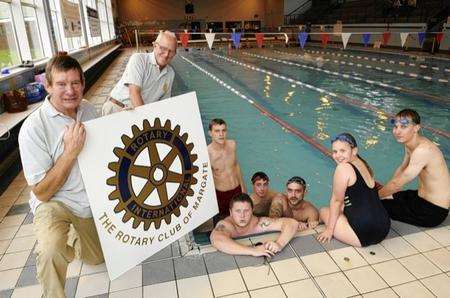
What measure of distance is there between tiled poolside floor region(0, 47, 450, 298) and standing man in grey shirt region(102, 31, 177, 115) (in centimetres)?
140

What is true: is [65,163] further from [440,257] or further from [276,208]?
[440,257]

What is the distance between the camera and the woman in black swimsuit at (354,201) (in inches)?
100

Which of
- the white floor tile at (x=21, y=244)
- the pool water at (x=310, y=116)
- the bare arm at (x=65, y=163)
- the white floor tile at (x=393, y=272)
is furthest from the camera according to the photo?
the pool water at (x=310, y=116)

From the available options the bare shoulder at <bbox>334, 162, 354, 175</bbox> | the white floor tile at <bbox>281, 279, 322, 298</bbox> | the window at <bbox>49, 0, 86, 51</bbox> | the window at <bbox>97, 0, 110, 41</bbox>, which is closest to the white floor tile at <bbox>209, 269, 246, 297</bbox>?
the white floor tile at <bbox>281, 279, 322, 298</bbox>

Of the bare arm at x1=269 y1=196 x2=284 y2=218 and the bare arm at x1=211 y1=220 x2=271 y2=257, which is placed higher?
the bare arm at x1=211 y1=220 x2=271 y2=257

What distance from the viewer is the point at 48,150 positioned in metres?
1.96

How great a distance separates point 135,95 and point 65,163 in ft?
4.12

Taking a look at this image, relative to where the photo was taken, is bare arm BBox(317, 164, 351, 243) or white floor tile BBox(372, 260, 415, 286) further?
bare arm BBox(317, 164, 351, 243)

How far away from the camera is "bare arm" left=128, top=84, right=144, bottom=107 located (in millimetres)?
2965

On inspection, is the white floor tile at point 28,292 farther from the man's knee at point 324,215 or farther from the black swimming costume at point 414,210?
the black swimming costume at point 414,210

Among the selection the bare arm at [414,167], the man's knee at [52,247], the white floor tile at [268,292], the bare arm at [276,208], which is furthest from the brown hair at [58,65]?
the bare arm at [414,167]

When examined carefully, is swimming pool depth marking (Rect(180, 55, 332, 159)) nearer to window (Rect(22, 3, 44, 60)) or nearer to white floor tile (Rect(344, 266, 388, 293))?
white floor tile (Rect(344, 266, 388, 293))

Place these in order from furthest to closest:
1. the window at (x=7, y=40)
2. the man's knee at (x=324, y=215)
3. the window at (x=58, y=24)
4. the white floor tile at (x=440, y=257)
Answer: the window at (x=58, y=24) < the window at (x=7, y=40) < the man's knee at (x=324, y=215) < the white floor tile at (x=440, y=257)

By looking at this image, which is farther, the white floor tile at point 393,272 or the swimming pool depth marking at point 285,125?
the swimming pool depth marking at point 285,125
